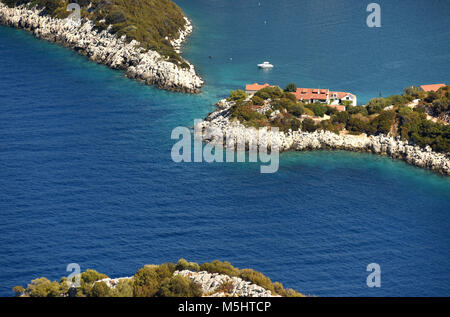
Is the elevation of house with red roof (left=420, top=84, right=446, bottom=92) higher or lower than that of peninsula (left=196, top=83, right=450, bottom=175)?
higher

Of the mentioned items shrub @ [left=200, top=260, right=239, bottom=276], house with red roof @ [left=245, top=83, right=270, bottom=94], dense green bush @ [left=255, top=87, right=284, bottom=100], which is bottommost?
shrub @ [left=200, top=260, right=239, bottom=276]

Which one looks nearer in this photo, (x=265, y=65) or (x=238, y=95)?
(x=238, y=95)

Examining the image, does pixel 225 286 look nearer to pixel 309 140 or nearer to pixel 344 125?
pixel 309 140

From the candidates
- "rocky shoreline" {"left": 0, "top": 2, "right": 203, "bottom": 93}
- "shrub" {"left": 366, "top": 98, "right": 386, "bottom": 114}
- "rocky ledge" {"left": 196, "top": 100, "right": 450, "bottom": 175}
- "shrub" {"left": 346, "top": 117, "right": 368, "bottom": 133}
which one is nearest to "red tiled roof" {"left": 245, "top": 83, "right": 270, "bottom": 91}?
"rocky shoreline" {"left": 0, "top": 2, "right": 203, "bottom": 93}

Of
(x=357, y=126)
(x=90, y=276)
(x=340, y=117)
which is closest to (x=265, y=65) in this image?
(x=340, y=117)

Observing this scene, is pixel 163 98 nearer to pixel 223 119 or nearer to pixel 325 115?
pixel 223 119

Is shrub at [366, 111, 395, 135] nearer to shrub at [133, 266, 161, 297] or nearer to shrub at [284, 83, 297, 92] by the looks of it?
shrub at [284, 83, 297, 92]

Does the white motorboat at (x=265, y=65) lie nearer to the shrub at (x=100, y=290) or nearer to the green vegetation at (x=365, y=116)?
the green vegetation at (x=365, y=116)
